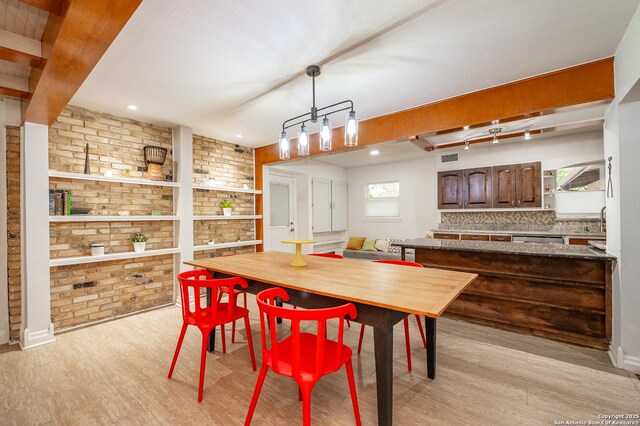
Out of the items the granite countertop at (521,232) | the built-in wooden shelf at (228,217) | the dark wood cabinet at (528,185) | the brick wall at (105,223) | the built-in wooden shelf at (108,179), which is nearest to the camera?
the built-in wooden shelf at (108,179)

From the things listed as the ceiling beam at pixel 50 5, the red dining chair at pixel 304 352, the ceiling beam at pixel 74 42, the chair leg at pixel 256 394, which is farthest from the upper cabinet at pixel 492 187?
the ceiling beam at pixel 50 5

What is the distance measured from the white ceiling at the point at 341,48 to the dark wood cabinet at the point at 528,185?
309 centimetres

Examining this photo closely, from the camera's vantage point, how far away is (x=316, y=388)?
2.06 metres

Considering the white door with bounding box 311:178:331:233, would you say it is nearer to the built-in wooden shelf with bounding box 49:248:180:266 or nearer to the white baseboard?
the built-in wooden shelf with bounding box 49:248:180:266

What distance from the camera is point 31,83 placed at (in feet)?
8.27

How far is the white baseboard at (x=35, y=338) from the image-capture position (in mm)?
2760

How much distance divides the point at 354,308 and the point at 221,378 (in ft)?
4.57

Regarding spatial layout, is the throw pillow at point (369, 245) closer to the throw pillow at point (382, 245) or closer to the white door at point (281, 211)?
the throw pillow at point (382, 245)

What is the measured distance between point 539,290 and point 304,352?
2563 millimetres

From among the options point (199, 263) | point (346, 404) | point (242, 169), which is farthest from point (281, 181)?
point (346, 404)

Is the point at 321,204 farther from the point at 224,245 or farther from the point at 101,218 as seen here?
the point at 101,218

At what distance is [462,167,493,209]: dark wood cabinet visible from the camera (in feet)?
17.5

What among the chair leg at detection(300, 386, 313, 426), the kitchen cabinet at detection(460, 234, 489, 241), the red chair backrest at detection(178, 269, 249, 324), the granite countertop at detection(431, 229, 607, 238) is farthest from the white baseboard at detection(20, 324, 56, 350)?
the kitchen cabinet at detection(460, 234, 489, 241)

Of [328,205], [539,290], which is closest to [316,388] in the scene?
[539,290]
